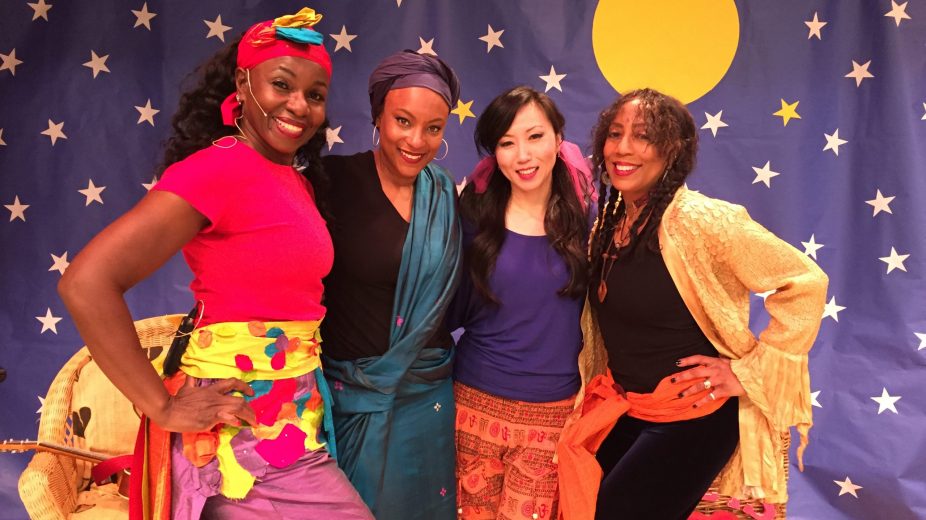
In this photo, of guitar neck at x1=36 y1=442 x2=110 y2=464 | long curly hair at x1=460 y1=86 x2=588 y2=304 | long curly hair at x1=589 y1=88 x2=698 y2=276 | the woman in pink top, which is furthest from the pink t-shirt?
long curly hair at x1=589 y1=88 x2=698 y2=276

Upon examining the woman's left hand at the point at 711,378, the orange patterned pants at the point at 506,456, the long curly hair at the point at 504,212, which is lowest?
the orange patterned pants at the point at 506,456

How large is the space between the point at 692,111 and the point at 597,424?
5.55 feet

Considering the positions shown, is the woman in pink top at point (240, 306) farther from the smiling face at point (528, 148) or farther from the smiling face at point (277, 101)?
the smiling face at point (528, 148)

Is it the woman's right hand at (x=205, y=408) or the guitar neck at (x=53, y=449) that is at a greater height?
the woman's right hand at (x=205, y=408)

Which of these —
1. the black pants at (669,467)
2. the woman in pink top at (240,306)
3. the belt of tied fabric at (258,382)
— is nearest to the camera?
the woman in pink top at (240,306)

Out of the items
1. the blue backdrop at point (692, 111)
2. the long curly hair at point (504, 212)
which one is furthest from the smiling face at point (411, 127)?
the blue backdrop at point (692, 111)

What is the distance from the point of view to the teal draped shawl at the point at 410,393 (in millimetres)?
2475

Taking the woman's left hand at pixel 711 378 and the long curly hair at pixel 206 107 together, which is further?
→ the woman's left hand at pixel 711 378

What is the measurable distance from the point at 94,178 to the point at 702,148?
288 centimetres

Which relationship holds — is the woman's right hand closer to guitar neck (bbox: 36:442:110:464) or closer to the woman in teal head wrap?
the woman in teal head wrap

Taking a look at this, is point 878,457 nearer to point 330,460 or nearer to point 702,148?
point 702,148

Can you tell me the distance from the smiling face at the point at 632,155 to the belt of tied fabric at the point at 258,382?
3.82 feet

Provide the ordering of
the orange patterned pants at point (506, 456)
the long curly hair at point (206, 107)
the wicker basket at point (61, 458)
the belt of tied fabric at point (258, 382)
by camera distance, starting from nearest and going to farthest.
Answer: the belt of tied fabric at point (258, 382)
the long curly hair at point (206, 107)
the wicker basket at point (61, 458)
the orange patterned pants at point (506, 456)

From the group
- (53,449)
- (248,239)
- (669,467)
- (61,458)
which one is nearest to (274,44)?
(248,239)
